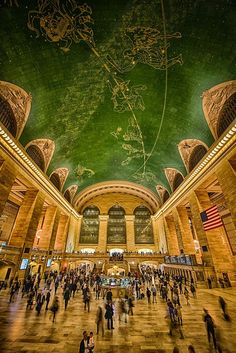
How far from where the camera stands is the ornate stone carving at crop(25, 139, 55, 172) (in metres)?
14.0

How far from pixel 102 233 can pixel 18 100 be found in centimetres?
2131

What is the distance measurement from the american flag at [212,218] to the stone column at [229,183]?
113 centimetres

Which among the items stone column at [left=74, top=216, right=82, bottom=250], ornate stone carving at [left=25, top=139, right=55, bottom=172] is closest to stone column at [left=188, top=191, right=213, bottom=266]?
ornate stone carving at [left=25, top=139, right=55, bottom=172]

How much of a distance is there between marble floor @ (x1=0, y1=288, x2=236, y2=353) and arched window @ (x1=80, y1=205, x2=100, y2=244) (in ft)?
63.5

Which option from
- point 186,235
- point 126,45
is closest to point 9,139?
point 126,45

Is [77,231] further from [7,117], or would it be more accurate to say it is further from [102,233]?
[7,117]

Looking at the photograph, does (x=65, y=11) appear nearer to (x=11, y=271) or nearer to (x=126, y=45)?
(x=126, y=45)

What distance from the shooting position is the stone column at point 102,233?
25934 millimetres

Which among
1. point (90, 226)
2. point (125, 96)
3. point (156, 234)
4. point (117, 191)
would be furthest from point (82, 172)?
point (156, 234)

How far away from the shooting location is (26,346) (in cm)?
436

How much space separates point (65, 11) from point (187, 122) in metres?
9.66

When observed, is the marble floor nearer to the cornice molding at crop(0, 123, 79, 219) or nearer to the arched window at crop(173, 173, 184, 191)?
the cornice molding at crop(0, 123, 79, 219)

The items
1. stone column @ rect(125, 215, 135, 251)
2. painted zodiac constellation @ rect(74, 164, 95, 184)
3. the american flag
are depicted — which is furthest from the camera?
stone column @ rect(125, 215, 135, 251)

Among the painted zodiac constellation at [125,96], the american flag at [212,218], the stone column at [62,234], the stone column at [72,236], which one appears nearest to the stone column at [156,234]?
the stone column at [72,236]
